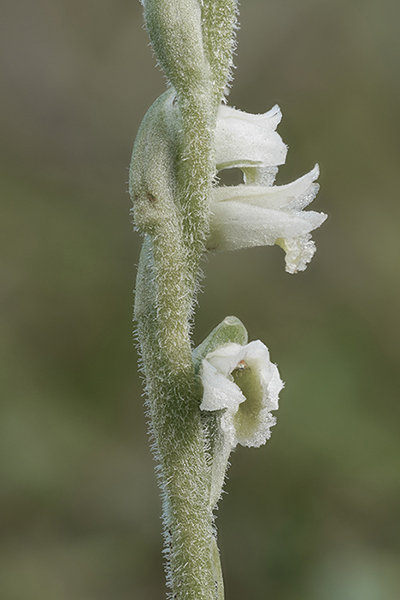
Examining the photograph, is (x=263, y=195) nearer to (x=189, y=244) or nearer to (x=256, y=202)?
(x=256, y=202)

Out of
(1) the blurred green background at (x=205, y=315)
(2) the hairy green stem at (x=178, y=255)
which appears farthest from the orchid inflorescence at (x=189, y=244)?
(1) the blurred green background at (x=205, y=315)

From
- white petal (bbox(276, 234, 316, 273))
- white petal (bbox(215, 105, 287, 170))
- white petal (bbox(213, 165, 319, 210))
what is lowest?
white petal (bbox(276, 234, 316, 273))

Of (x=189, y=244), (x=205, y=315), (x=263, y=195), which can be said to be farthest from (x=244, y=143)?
(x=205, y=315)

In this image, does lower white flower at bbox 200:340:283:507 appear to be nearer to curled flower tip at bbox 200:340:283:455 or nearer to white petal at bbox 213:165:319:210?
curled flower tip at bbox 200:340:283:455

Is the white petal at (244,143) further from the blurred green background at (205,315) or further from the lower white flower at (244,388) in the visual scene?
the blurred green background at (205,315)

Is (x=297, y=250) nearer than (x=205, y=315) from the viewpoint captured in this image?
Yes

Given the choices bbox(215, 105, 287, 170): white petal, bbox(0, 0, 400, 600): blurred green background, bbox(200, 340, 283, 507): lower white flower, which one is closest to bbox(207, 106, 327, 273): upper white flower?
bbox(215, 105, 287, 170): white petal

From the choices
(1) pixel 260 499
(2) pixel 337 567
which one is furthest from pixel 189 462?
(1) pixel 260 499
